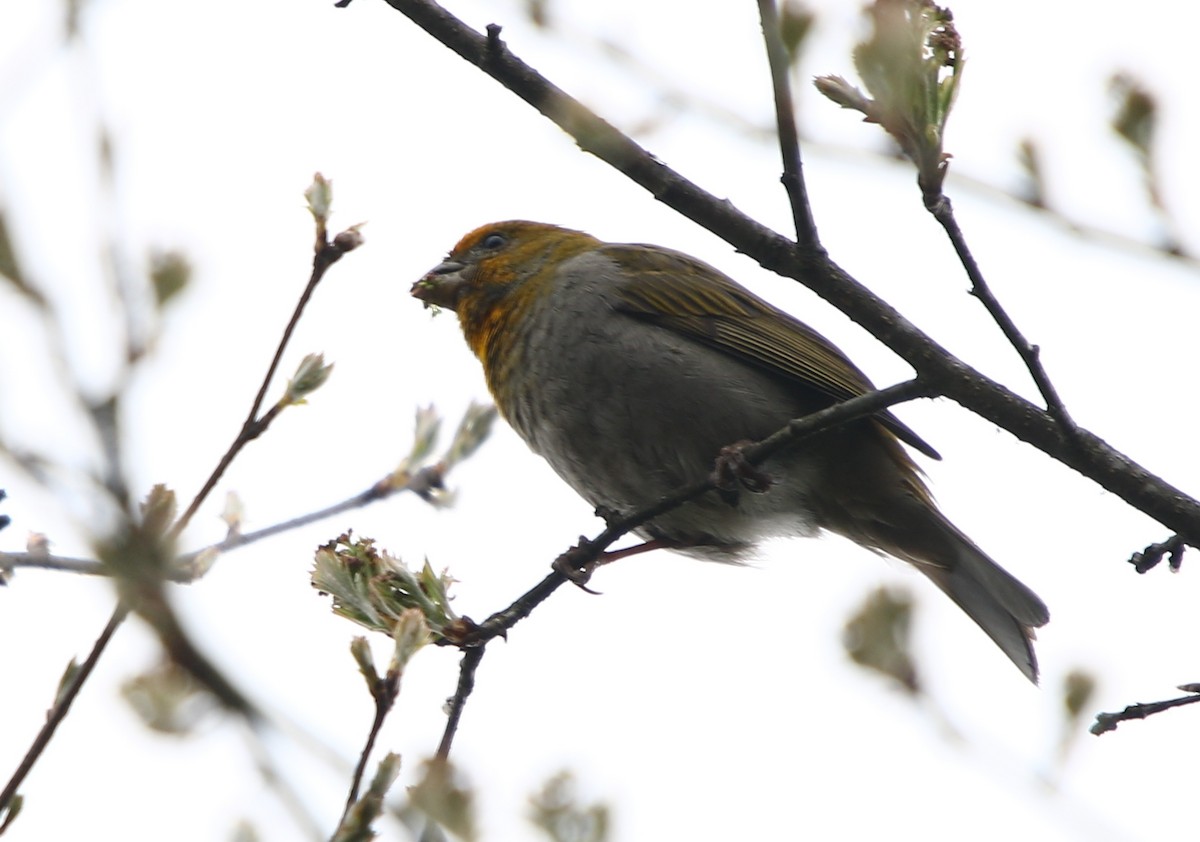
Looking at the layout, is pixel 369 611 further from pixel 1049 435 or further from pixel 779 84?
pixel 1049 435

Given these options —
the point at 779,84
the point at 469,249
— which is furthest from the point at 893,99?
the point at 469,249

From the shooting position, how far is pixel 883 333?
3395mm

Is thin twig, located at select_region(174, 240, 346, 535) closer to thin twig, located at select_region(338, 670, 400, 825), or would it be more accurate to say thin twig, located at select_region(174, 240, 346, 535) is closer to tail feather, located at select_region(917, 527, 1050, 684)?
thin twig, located at select_region(338, 670, 400, 825)

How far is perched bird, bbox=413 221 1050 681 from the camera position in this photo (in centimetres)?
515

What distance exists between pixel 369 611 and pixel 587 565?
1852mm

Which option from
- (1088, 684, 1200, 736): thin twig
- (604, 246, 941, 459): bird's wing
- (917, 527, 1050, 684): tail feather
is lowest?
(1088, 684, 1200, 736): thin twig

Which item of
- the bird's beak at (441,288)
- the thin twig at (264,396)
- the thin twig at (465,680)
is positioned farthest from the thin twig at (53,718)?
the bird's beak at (441,288)

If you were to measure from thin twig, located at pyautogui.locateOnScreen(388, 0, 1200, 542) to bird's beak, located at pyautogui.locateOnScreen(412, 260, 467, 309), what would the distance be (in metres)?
3.18

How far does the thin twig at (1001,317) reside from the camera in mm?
2690

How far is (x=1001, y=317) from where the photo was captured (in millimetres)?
3002

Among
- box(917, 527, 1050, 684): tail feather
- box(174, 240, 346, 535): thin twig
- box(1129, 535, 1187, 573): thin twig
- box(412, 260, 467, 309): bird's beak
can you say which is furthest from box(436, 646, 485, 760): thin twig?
box(412, 260, 467, 309): bird's beak

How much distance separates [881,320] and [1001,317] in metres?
0.45

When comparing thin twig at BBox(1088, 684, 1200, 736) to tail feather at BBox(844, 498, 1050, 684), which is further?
tail feather at BBox(844, 498, 1050, 684)

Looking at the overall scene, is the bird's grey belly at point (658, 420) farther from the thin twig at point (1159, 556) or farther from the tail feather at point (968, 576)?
the thin twig at point (1159, 556)
